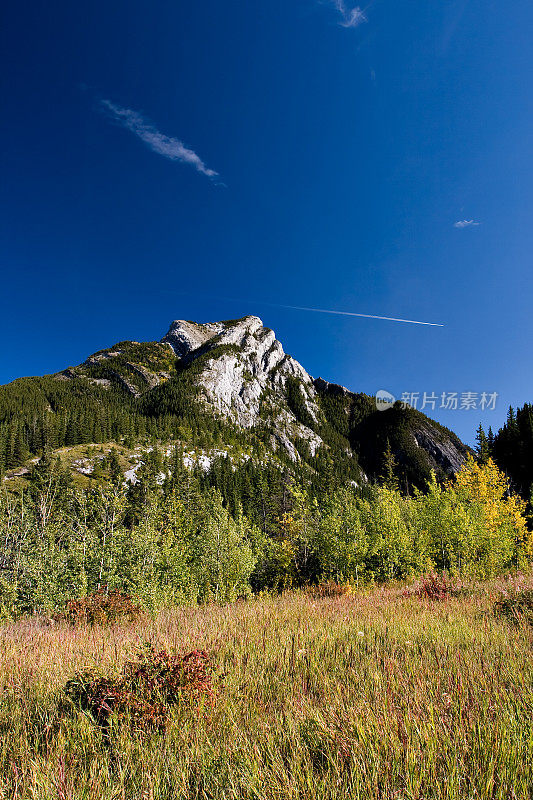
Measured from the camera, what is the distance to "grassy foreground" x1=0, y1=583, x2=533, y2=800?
83.6 inches

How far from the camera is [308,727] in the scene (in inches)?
109

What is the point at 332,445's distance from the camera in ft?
639

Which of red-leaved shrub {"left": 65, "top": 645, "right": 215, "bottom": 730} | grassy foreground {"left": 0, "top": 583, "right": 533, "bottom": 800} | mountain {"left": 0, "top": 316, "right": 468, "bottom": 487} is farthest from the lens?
mountain {"left": 0, "top": 316, "right": 468, "bottom": 487}

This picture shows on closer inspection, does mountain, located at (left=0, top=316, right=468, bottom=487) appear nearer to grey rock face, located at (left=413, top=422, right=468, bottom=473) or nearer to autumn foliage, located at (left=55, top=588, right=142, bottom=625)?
grey rock face, located at (left=413, top=422, right=468, bottom=473)

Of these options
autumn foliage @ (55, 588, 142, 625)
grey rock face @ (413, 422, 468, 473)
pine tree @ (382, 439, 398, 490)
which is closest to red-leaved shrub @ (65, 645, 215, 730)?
autumn foliage @ (55, 588, 142, 625)

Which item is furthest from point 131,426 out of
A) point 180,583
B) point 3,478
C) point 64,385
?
point 180,583

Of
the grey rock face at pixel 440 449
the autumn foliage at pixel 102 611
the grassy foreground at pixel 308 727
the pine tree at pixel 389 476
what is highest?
the grey rock face at pixel 440 449

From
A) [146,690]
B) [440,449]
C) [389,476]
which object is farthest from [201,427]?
[146,690]

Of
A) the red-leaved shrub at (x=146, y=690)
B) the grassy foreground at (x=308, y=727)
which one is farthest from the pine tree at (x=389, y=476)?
the red-leaved shrub at (x=146, y=690)

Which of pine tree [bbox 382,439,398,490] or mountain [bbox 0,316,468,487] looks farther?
mountain [bbox 0,316,468,487]

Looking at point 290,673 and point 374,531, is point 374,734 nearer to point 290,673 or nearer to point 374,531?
point 290,673

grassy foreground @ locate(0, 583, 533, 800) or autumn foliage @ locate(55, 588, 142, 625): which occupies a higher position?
grassy foreground @ locate(0, 583, 533, 800)

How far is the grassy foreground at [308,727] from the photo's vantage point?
212cm

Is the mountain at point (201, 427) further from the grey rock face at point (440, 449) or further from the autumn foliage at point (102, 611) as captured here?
the autumn foliage at point (102, 611)
